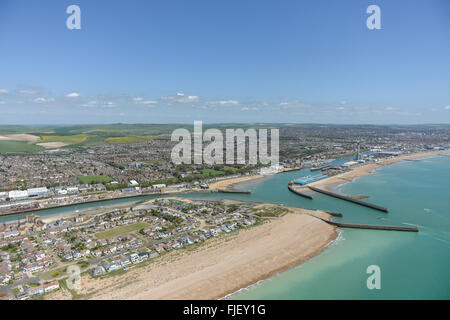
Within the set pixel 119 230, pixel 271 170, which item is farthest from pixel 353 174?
pixel 119 230

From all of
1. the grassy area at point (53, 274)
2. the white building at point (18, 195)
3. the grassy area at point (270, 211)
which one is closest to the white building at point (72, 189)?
the white building at point (18, 195)

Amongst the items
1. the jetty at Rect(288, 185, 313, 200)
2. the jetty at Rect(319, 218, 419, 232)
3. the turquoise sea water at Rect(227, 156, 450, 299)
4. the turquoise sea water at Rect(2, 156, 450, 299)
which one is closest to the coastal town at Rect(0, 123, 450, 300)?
the jetty at Rect(319, 218, 419, 232)

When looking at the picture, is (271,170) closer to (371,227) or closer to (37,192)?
(371,227)

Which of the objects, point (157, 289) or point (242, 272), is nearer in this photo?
point (157, 289)

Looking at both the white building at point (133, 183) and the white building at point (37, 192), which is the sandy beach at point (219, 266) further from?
the white building at point (37, 192)
